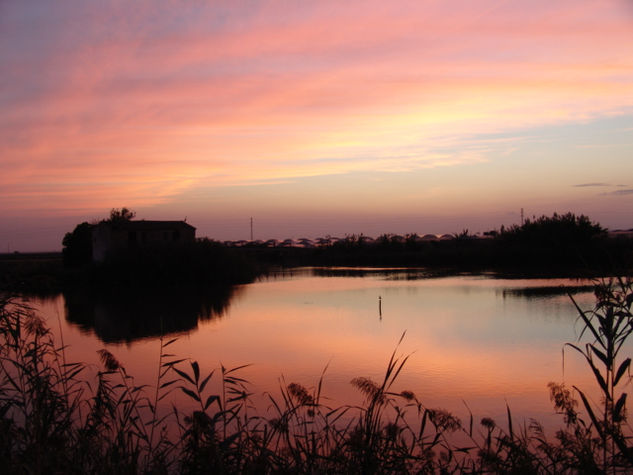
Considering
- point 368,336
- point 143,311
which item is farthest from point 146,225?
point 368,336

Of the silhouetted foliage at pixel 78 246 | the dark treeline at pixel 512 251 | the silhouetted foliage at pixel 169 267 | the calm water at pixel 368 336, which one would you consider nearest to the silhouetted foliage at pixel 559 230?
the dark treeline at pixel 512 251

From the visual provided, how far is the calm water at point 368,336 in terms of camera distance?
33.3 feet

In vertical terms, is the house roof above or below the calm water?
above

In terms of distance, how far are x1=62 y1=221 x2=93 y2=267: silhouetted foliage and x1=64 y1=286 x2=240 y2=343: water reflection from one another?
1282 centimetres

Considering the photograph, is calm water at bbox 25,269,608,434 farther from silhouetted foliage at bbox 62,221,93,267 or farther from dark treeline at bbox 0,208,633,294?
silhouetted foliage at bbox 62,221,93,267

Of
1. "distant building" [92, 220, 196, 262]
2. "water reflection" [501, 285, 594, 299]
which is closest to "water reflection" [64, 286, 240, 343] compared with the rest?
"distant building" [92, 220, 196, 262]

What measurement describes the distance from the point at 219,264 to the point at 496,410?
28508 mm

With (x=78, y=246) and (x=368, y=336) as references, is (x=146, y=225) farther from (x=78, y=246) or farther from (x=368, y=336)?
(x=368, y=336)

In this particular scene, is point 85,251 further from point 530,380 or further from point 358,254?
point 530,380

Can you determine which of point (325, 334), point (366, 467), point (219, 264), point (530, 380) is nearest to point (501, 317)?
point (325, 334)

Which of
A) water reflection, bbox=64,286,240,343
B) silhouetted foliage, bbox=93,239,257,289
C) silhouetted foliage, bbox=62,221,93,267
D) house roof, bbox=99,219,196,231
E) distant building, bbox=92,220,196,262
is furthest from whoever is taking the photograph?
silhouetted foliage, bbox=62,221,93,267

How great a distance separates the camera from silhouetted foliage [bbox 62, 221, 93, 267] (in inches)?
1761

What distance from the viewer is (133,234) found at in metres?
41.0

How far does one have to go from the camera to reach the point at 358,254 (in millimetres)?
53812
